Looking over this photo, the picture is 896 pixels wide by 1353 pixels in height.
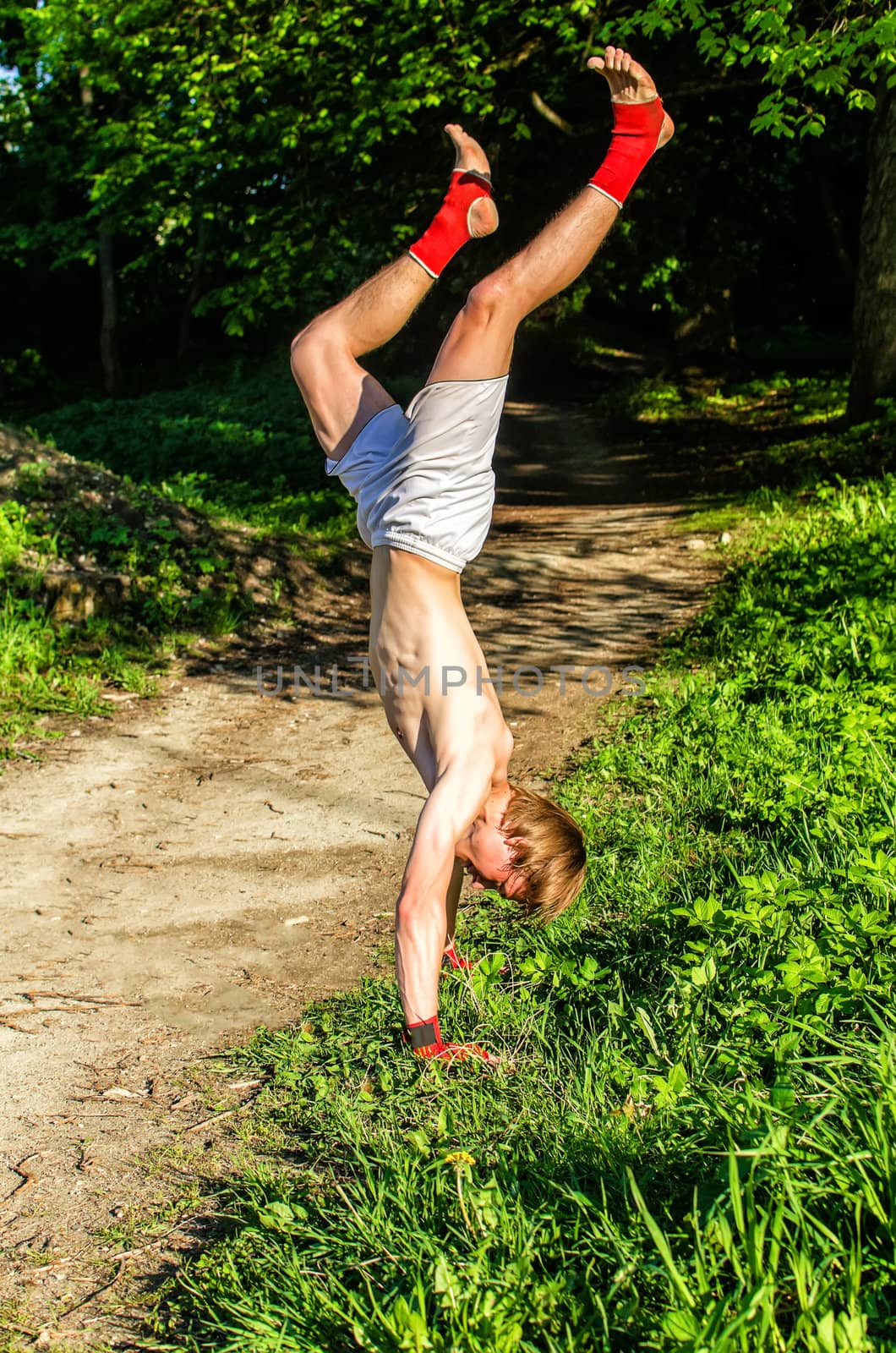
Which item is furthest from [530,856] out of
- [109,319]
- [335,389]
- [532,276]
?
[109,319]

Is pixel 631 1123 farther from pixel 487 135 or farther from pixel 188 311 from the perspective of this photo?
pixel 188 311

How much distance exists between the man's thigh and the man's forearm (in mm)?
1457

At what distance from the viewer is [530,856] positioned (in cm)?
347

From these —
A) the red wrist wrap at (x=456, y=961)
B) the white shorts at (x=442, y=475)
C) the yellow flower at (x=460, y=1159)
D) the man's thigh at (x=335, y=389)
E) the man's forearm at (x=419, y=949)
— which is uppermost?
the man's thigh at (x=335, y=389)

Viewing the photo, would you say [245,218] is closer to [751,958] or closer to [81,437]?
[81,437]

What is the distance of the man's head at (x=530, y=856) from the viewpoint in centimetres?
348

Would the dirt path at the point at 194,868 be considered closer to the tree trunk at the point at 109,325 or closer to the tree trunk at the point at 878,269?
the tree trunk at the point at 878,269

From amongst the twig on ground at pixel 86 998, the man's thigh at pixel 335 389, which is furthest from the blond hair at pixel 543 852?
the twig on ground at pixel 86 998

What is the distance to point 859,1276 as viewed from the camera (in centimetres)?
199

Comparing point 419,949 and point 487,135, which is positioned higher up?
point 487,135

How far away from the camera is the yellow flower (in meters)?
2.60

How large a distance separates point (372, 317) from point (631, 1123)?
2449 millimetres

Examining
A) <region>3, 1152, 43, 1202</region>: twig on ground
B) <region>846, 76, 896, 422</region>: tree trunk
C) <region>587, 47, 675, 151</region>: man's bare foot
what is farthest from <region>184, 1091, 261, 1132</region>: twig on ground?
<region>846, 76, 896, 422</region>: tree trunk

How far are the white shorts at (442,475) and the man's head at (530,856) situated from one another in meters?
0.82
